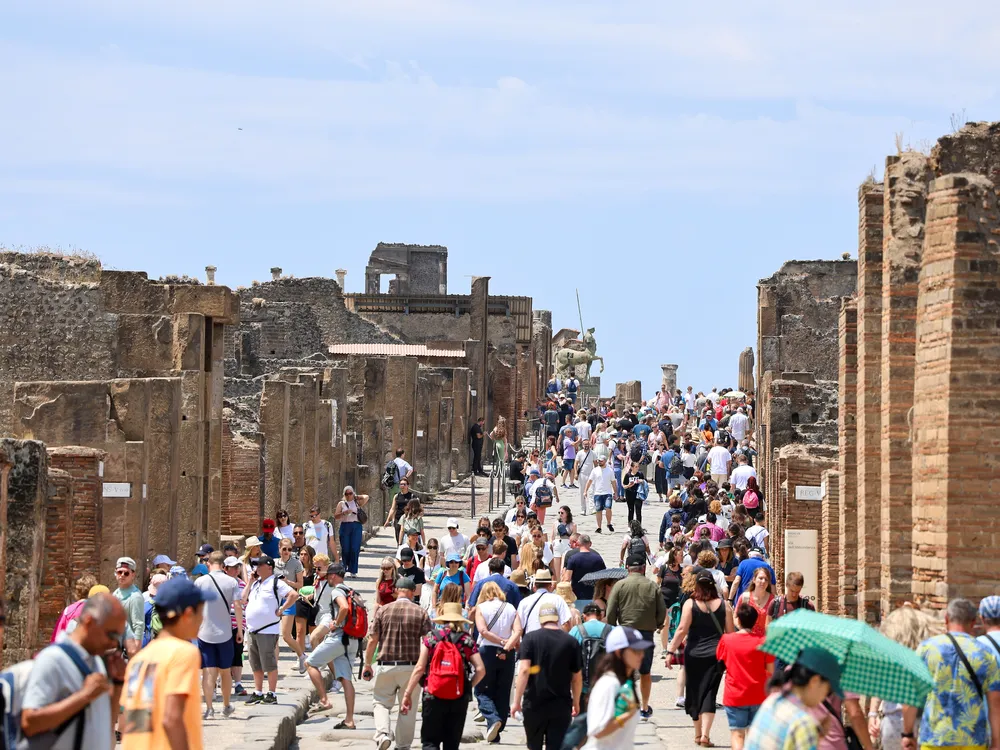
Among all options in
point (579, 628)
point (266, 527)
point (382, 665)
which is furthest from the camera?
point (266, 527)

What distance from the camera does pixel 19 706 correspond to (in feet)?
22.8

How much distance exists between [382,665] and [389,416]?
75.1 ft

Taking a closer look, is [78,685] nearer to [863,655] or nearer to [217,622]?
[863,655]

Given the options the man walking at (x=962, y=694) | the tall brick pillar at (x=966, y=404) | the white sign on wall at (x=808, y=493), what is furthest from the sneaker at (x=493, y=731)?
the white sign on wall at (x=808, y=493)

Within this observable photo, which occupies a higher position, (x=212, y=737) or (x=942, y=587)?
(x=942, y=587)

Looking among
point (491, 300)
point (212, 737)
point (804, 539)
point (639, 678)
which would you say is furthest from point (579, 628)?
point (491, 300)

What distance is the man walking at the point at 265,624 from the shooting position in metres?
15.0

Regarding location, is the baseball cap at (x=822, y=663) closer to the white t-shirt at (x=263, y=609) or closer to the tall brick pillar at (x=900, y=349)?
the tall brick pillar at (x=900, y=349)

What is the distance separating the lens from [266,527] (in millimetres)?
20266

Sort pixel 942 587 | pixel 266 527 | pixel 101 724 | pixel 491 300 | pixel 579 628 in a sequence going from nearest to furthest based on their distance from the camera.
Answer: pixel 101 724, pixel 942 587, pixel 579 628, pixel 266 527, pixel 491 300

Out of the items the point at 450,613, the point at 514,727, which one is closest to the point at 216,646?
the point at 514,727

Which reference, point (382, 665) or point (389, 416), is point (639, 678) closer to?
point (382, 665)

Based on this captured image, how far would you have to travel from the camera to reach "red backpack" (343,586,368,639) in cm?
1441

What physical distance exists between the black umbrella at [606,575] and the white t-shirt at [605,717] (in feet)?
18.1
